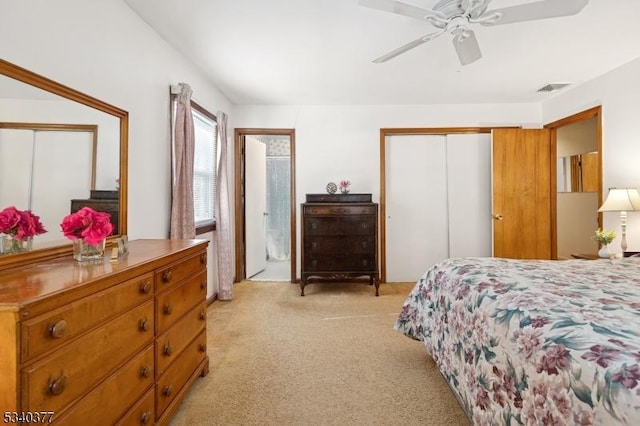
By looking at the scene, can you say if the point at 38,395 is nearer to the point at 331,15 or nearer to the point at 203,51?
the point at 331,15

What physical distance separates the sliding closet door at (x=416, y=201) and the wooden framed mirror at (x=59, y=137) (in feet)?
11.0

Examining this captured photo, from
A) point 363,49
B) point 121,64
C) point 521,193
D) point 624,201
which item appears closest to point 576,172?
point 521,193

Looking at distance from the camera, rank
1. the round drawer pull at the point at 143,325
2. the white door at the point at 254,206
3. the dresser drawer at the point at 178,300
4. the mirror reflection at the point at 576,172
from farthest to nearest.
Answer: the white door at the point at 254,206 < the mirror reflection at the point at 576,172 < the dresser drawer at the point at 178,300 < the round drawer pull at the point at 143,325

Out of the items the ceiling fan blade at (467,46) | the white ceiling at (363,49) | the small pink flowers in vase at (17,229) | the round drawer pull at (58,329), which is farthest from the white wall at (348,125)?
the round drawer pull at (58,329)

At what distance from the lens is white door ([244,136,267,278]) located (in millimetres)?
4641

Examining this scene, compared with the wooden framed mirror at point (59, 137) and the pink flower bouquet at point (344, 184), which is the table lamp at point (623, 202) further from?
the wooden framed mirror at point (59, 137)

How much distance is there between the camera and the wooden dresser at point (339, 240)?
12.7 feet

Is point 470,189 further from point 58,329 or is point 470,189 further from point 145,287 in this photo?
point 58,329

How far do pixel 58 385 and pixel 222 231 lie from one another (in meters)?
2.70

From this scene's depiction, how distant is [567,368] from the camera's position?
0.94 metres

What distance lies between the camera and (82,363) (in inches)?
41.9

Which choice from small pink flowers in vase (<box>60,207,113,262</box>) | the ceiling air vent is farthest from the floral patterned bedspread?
the ceiling air vent

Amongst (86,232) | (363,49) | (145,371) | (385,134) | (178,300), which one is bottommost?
(145,371)

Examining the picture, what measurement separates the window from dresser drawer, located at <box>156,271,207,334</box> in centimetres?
128
